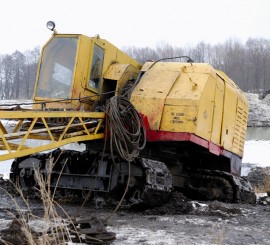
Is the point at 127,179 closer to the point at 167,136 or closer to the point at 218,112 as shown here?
the point at 167,136

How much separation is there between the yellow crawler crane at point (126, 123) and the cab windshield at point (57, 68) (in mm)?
19

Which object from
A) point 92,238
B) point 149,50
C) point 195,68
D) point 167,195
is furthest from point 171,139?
point 149,50

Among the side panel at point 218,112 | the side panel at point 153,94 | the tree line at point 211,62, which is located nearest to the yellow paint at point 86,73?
the side panel at point 153,94

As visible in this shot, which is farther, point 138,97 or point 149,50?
point 149,50

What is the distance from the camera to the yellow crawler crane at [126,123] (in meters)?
7.76

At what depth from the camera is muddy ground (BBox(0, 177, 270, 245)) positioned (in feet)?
17.8

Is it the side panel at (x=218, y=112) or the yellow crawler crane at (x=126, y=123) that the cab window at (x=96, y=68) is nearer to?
the yellow crawler crane at (x=126, y=123)

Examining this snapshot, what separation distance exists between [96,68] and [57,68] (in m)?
0.73

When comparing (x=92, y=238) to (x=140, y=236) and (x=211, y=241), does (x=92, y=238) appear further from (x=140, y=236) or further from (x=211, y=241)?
(x=211, y=241)

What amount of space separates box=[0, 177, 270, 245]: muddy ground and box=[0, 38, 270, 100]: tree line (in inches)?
2266

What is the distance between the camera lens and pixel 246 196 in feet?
32.7

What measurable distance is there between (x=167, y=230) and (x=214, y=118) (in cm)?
373

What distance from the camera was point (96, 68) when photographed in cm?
877

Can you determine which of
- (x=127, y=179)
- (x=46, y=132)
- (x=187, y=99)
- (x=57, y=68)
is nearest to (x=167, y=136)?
(x=187, y=99)
